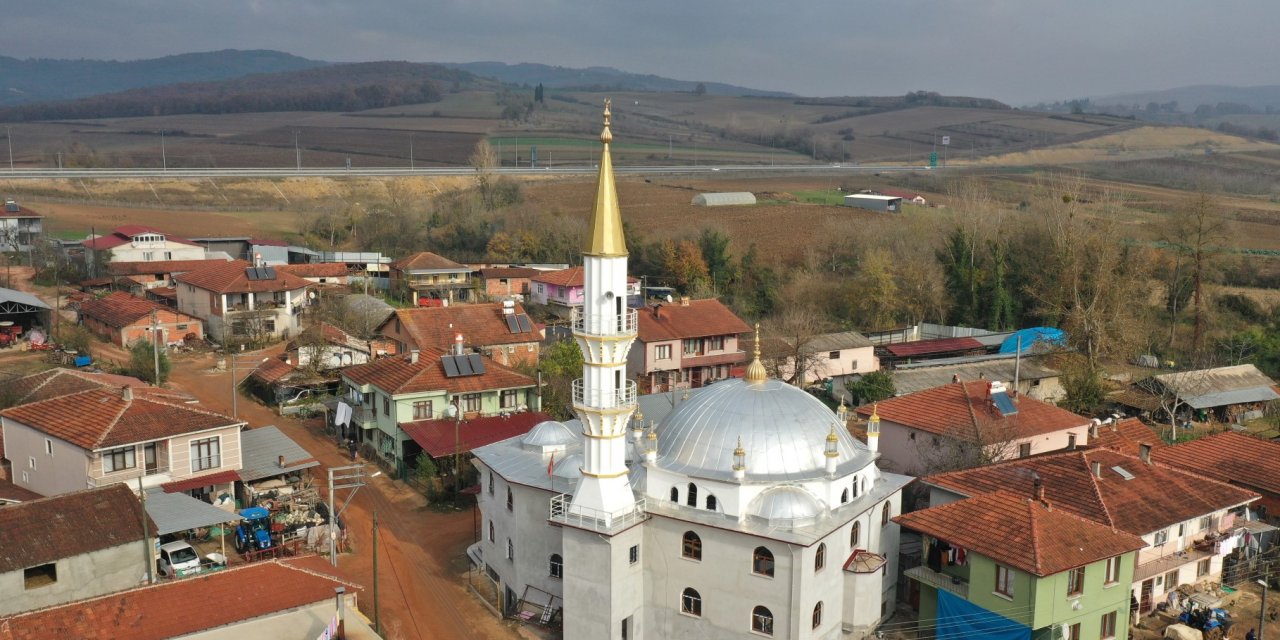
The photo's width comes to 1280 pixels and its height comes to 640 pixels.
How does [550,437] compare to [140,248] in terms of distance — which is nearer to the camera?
[550,437]

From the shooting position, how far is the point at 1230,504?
2958 cm

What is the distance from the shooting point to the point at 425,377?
40.1 metres

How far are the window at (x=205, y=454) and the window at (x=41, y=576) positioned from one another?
27.8ft

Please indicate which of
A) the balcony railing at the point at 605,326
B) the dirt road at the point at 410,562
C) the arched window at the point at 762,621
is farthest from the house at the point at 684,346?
the arched window at the point at 762,621

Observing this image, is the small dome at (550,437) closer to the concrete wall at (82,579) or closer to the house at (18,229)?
the concrete wall at (82,579)

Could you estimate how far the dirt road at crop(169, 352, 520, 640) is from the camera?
1077 inches

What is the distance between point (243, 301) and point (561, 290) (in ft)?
62.6

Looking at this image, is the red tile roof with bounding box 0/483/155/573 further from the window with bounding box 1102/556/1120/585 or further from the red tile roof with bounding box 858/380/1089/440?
the red tile roof with bounding box 858/380/1089/440

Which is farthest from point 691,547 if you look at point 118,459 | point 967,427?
point 118,459

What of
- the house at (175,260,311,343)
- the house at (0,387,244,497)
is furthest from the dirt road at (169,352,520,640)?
the house at (175,260,311,343)

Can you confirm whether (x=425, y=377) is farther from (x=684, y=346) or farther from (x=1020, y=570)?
(x=1020, y=570)

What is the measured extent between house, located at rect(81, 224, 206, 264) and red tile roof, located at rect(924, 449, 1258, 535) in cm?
6183

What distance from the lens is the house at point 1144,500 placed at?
1099 inches

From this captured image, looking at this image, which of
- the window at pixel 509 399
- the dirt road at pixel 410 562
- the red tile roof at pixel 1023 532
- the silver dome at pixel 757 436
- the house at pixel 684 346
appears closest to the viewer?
the red tile roof at pixel 1023 532
